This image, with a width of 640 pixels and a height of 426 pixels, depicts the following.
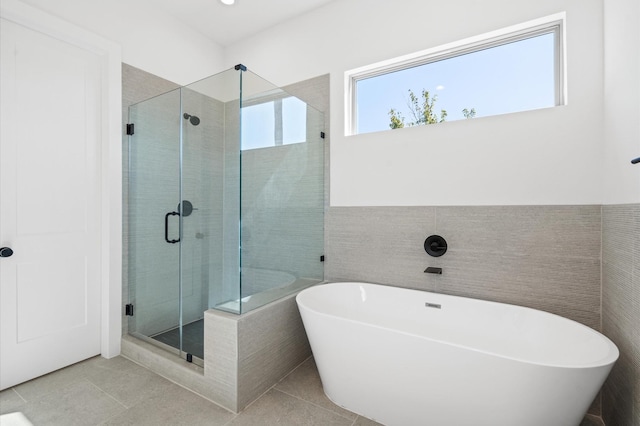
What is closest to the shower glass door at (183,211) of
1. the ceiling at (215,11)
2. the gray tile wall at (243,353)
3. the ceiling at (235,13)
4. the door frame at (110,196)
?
the door frame at (110,196)

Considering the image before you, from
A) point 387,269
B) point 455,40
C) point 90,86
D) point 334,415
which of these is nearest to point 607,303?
point 387,269

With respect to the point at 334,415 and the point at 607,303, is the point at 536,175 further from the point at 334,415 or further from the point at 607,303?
the point at 334,415

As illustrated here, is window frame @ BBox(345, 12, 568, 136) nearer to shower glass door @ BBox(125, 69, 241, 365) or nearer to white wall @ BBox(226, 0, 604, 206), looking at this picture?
white wall @ BBox(226, 0, 604, 206)

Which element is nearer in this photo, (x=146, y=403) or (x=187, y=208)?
(x=146, y=403)

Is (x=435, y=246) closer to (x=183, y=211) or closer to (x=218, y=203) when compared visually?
(x=218, y=203)

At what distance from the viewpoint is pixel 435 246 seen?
214 centimetres

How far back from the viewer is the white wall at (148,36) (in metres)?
2.18

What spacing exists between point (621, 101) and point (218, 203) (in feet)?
7.52

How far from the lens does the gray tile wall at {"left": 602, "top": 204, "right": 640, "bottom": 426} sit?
125cm

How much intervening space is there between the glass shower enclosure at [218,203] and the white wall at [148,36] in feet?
1.65

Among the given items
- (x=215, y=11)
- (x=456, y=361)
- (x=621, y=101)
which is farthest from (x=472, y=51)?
(x=215, y=11)

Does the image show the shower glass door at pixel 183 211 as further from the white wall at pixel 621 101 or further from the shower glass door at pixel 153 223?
the white wall at pixel 621 101

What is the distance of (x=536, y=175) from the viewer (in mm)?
1852

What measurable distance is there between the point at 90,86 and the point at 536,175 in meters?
3.21
